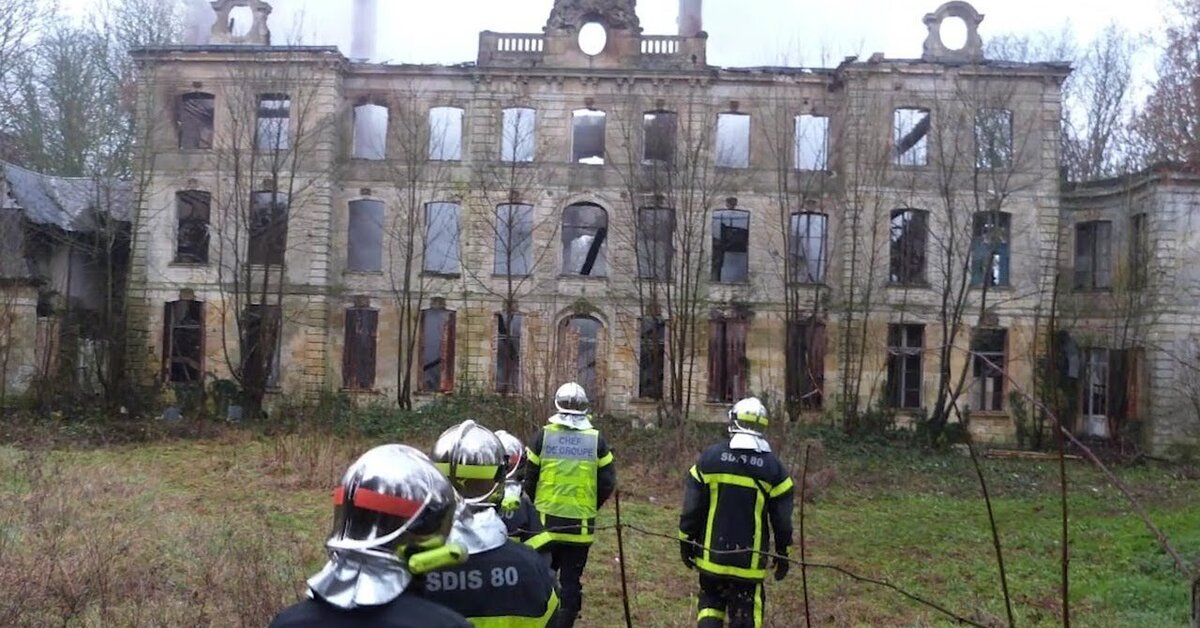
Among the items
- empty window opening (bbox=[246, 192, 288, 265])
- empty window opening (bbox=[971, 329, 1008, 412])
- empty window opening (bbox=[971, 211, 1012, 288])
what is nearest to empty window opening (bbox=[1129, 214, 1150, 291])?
empty window opening (bbox=[971, 211, 1012, 288])

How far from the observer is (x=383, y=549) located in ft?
8.68

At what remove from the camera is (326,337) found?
94.1 ft

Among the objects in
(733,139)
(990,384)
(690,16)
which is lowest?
(990,384)

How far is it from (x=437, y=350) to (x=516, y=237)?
393 centimetres

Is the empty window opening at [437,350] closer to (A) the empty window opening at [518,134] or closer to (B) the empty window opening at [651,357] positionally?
(A) the empty window opening at [518,134]

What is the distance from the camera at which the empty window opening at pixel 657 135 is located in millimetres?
28641

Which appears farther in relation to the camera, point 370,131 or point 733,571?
point 370,131

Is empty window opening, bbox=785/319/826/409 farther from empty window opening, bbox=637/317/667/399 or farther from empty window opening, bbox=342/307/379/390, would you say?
empty window opening, bbox=342/307/379/390

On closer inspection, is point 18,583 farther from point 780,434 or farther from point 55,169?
point 55,169

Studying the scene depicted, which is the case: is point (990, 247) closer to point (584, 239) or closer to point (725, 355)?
point (725, 355)

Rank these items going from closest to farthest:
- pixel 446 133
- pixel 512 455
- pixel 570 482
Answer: pixel 512 455 → pixel 570 482 → pixel 446 133

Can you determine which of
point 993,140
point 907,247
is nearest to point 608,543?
point 907,247

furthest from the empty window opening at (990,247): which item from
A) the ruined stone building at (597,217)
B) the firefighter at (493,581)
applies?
the firefighter at (493,581)

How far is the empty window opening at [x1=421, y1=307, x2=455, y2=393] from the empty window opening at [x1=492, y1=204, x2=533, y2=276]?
6.71 feet
